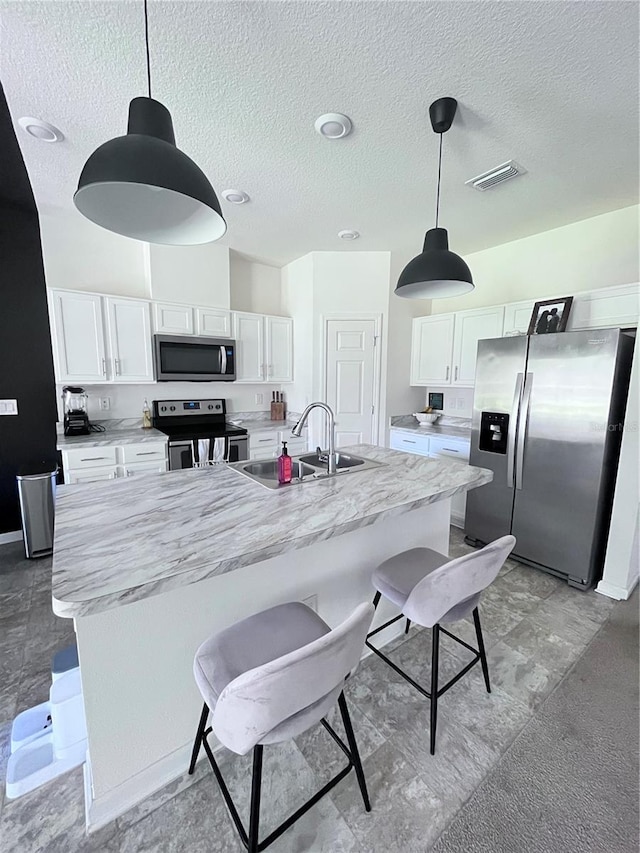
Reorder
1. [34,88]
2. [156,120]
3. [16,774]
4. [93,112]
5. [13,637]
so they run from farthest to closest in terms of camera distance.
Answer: [13,637], [93,112], [34,88], [16,774], [156,120]

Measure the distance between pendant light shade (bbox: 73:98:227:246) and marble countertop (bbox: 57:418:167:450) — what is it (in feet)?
6.82

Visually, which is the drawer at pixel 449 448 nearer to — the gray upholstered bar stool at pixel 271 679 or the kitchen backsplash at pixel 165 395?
the kitchen backsplash at pixel 165 395

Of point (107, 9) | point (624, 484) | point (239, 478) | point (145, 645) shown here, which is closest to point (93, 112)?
point (107, 9)

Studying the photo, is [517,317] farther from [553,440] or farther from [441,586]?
[441,586]

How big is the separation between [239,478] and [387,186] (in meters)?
2.29

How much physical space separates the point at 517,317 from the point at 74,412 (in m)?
4.11

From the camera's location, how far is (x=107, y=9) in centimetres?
132

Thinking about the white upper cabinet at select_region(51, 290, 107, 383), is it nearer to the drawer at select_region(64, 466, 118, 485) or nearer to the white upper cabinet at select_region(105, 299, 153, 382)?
the white upper cabinet at select_region(105, 299, 153, 382)

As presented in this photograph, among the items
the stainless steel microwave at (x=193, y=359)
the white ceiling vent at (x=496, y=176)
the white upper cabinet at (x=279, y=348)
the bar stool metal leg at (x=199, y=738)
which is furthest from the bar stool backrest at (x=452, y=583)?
the white upper cabinet at (x=279, y=348)

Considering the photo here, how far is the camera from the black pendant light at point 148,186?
973 mm

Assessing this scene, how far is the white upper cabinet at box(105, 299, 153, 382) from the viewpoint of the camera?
316cm

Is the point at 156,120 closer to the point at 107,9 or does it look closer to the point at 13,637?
the point at 107,9

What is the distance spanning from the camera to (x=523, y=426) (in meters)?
2.71

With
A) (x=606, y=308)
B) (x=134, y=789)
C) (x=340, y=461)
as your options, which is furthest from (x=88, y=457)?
(x=606, y=308)
